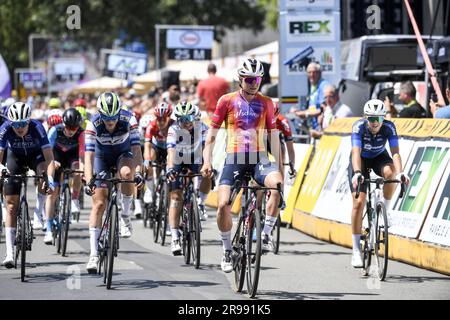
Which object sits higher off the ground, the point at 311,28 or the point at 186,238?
the point at 311,28

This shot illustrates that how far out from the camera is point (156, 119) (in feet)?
56.1

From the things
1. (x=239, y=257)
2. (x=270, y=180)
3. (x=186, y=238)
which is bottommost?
(x=186, y=238)

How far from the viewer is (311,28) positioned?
22031 millimetres

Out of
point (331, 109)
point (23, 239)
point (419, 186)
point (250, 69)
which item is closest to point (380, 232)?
point (419, 186)

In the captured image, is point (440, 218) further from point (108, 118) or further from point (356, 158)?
point (108, 118)

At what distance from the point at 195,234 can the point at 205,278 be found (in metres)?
1.12

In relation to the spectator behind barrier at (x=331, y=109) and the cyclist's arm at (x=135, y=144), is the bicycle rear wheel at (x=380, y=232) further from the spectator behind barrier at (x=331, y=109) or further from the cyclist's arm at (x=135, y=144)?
the spectator behind barrier at (x=331, y=109)

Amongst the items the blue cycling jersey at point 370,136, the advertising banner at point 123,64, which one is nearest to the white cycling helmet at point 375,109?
the blue cycling jersey at point 370,136

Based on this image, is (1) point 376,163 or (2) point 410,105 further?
(2) point 410,105

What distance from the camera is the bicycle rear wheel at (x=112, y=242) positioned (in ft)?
37.8

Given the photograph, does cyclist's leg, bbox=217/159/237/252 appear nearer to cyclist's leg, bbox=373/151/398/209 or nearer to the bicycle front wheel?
cyclist's leg, bbox=373/151/398/209

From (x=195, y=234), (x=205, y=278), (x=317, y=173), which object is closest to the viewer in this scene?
(x=205, y=278)

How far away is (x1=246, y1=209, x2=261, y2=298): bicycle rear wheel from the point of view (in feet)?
35.3
